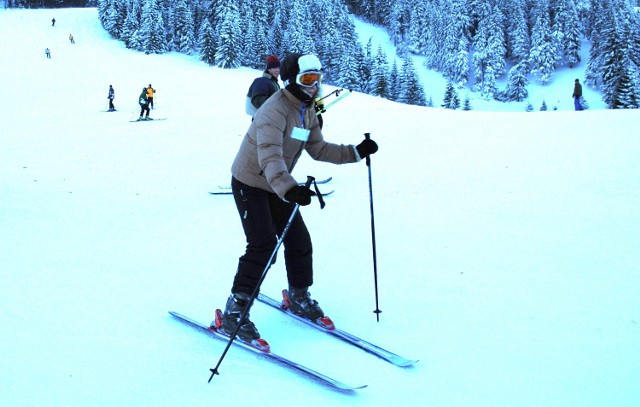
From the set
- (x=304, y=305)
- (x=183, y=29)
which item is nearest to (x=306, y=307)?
(x=304, y=305)

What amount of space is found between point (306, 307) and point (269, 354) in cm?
61

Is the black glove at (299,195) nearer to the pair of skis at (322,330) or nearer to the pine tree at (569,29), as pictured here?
the pair of skis at (322,330)

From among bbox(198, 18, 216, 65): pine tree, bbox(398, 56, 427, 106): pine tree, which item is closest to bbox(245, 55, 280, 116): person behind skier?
bbox(198, 18, 216, 65): pine tree

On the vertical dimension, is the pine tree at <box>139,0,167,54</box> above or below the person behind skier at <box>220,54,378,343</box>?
above

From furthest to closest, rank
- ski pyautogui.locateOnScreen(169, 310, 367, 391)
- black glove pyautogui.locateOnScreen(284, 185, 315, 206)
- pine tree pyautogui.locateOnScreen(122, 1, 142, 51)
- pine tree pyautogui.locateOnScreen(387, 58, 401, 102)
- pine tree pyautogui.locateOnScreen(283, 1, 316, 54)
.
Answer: pine tree pyautogui.locateOnScreen(387, 58, 401, 102) → pine tree pyautogui.locateOnScreen(283, 1, 316, 54) → pine tree pyautogui.locateOnScreen(122, 1, 142, 51) → black glove pyautogui.locateOnScreen(284, 185, 315, 206) → ski pyautogui.locateOnScreen(169, 310, 367, 391)

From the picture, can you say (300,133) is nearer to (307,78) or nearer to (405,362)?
(307,78)

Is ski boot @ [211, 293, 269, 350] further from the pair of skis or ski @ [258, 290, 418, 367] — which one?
ski @ [258, 290, 418, 367]

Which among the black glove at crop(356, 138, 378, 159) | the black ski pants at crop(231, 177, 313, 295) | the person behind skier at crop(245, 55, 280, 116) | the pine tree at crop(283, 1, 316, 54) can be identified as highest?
the pine tree at crop(283, 1, 316, 54)

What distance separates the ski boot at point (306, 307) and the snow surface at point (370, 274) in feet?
0.36

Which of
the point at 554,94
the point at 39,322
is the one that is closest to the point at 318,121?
the point at 39,322

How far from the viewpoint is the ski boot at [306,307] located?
3576 millimetres

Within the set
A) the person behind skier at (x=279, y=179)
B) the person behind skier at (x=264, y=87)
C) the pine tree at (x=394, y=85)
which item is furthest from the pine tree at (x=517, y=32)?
the person behind skier at (x=279, y=179)

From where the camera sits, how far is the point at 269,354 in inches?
124

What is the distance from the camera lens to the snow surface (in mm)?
2871
